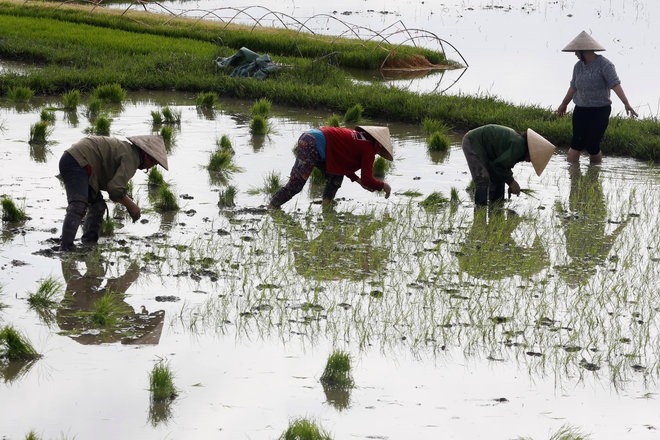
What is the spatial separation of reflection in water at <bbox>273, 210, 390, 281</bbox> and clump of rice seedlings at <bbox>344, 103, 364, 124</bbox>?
338 centimetres

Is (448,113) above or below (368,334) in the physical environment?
above

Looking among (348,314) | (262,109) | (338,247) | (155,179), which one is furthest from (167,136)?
(348,314)

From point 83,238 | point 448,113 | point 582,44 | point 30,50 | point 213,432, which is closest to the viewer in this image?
point 213,432

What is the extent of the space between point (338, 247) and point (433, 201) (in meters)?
1.38

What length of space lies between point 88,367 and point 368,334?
1361mm

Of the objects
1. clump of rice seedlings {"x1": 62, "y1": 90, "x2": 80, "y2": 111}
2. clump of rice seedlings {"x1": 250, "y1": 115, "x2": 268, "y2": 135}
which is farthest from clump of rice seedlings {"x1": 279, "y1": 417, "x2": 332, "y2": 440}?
clump of rice seedlings {"x1": 62, "y1": 90, "x2": 80, "y2": 111}

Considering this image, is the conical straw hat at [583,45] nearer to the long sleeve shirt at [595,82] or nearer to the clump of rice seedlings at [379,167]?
the long sleeve shirt at [595,82]

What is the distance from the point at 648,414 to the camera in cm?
404

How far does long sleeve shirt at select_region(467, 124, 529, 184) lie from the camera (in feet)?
23.3

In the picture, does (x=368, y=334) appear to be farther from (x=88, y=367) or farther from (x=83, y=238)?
(x=83, y=238)

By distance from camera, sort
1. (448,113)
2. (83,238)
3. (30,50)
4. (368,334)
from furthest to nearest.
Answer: (30,50) → (448,113) → (83,238) → (368,334)

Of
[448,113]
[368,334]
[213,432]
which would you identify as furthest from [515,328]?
[448,113]

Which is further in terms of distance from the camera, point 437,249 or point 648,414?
point 437,249

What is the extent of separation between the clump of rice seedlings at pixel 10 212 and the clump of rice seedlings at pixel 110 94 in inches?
192
